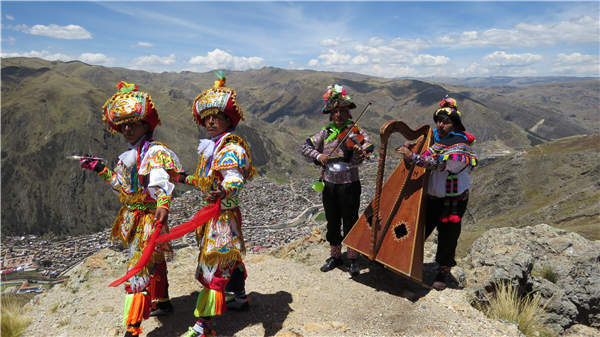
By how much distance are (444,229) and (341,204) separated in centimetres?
Result: 162

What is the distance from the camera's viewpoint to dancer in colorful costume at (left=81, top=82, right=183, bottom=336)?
11.6 ft

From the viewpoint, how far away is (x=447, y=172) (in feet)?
14.6

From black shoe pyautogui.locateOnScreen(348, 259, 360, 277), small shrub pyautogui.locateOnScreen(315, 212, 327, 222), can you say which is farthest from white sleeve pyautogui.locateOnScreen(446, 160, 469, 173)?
small shrub pyautogui.locateOnScreen(315, 212, 327, 222)

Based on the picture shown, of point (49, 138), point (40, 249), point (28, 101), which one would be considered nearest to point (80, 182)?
point (49, 138)

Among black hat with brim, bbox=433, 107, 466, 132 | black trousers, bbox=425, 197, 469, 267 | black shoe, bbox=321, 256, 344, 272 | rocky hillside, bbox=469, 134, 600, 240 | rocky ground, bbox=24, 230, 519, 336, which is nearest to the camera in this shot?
rocky ground, bbox=24, 230, 519, 336

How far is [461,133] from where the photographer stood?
4422 mm

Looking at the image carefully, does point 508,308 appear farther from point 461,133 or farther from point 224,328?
point 224,328

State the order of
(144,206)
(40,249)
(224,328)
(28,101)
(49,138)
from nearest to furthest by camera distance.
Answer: (144,206)
(224,328)
(40,249)
(49,138)
(28,101)

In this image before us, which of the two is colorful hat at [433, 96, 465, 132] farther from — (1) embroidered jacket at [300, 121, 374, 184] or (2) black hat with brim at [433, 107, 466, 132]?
(1) embroidered jacket at [300, 121, 374, 184]

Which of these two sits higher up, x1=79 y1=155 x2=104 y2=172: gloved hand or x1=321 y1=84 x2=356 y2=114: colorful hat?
x1=321 y1=84 x2=356 y2=114: colorful hat

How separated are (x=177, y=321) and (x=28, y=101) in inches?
6113

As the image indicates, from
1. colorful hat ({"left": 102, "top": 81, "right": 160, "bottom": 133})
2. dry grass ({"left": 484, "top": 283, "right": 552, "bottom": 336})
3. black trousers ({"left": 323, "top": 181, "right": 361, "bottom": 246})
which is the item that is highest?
colorful hat ({"left": 102, "top": 81, "right": 160, "bottom": 133})

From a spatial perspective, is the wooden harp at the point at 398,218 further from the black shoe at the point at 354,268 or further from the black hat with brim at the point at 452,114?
the black shoe at the point at 354,268

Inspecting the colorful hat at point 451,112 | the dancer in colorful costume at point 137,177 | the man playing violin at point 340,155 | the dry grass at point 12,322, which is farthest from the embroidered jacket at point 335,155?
the dry grass at point 12,322
